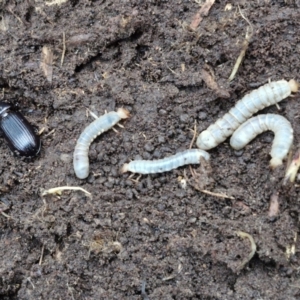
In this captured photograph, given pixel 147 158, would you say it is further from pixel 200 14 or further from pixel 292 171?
pixel 200 14

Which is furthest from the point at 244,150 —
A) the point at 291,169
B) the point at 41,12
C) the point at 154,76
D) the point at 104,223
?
the point at 41,12

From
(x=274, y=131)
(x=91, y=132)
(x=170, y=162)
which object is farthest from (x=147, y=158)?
(x=274, y=131)

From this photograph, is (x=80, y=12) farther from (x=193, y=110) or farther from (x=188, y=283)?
(x=188, y=283)

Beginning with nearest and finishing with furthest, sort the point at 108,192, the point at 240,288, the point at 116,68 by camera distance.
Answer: the point at 240,288
the point at 108,192
the point at 116,68

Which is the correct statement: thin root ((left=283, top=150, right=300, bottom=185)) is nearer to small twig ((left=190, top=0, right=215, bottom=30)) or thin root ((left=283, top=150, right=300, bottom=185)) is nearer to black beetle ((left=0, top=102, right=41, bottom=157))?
small twig ((left=190, top=0, right=215, bottom=30))

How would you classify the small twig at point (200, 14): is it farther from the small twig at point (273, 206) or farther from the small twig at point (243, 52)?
the small twig at point (273, 206)

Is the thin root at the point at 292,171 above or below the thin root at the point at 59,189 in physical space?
below

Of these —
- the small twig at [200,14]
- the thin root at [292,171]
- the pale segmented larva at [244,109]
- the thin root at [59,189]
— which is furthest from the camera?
the small twig at [200,14]

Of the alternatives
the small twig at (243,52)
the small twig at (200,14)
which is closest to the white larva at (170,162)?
the small twig at (243,52)
